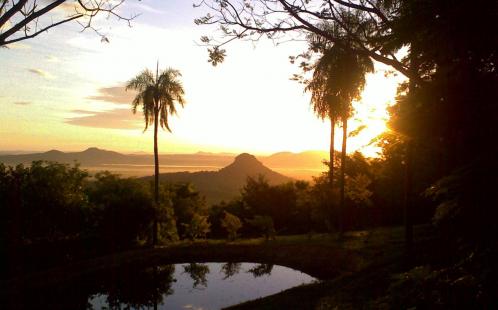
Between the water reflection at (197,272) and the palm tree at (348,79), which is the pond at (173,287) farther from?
the palm tree at (348,79)

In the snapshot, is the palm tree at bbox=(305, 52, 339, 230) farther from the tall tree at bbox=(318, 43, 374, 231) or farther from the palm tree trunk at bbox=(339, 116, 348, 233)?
the palm tree trunk at bbox=(339, 116, 348, 233)

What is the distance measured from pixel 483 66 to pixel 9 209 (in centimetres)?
2536

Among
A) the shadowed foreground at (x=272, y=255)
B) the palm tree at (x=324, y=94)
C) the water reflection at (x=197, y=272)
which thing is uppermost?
the palm tree at (x=324, y=94)

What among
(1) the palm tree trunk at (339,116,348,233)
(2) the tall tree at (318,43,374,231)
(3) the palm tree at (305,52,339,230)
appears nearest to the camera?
(2) the tall tree at (318,43,374,231)

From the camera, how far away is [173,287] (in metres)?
25.3

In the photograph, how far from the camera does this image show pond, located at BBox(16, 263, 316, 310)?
22.1 m

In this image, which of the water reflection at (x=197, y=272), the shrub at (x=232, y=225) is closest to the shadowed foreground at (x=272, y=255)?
the water reflection at (x=197, y=272)

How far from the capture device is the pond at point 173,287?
22.1 meters

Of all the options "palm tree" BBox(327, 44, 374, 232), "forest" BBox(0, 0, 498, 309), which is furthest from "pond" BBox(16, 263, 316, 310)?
"palm tree" BBox(327, 44, 374, 232)

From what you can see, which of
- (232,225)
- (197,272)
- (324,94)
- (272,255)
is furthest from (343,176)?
(197,272)

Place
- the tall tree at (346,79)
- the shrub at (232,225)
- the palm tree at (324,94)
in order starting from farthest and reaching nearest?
1. the shrub at (232,225)
2. the palm tree at (324,94)
3. the tall tree at (346,79)

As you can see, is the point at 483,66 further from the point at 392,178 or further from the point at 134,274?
the point at 392,178

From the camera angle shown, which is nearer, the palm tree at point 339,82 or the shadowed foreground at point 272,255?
the shadowed foreground at point 272,255

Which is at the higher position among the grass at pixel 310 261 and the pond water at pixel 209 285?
the grass at pixel 310 261
